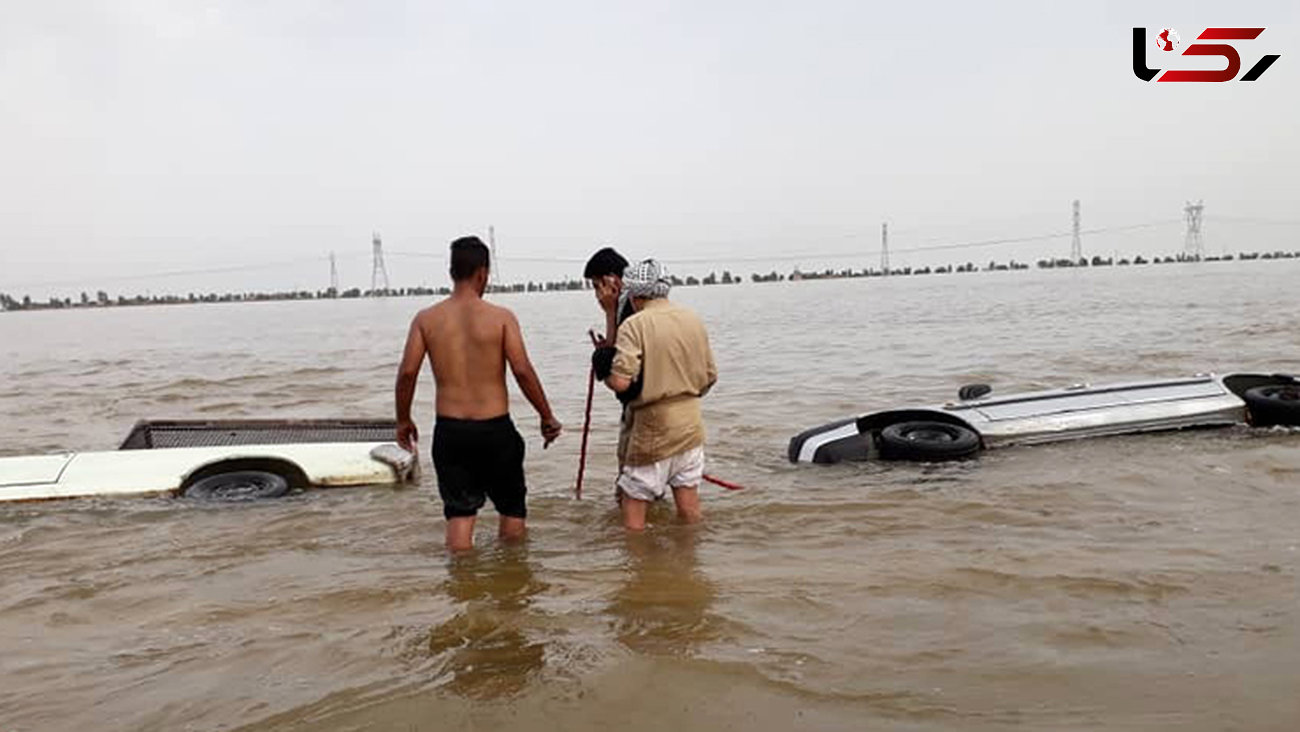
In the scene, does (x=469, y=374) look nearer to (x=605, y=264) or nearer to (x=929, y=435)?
(x=605, y=264)

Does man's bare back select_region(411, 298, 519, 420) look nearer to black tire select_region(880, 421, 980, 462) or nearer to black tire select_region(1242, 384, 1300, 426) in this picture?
black tire select_region(880, 421, 980, 462)

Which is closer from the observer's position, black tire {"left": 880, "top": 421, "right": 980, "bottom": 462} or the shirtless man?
the shirtless man

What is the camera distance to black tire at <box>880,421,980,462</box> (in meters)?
9.00

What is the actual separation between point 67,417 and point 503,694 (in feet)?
50.9

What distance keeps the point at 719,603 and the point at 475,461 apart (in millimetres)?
1523

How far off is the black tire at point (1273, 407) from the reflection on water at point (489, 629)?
7439 millimetres

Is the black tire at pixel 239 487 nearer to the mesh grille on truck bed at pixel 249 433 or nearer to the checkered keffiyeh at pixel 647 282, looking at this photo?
the mesh grille on truck bed at pixel 249 433

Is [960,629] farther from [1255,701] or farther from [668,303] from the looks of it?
[668,303]

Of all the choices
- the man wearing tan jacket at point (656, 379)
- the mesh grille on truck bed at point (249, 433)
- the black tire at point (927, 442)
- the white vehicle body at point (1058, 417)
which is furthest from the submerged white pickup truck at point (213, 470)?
the black tire at point (927, 442)

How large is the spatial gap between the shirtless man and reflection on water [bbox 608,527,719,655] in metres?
0.97

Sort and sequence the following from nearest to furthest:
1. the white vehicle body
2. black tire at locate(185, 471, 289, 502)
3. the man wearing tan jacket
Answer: the man wearing tan jacket
black tire at locate(185, 471, 289, 502)
the white vehicle body

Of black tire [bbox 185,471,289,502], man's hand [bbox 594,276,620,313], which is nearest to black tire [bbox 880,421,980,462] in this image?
man's hand [bbox 594,276,620,313]

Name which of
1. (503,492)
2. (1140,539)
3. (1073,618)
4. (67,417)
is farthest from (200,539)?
(67,417)

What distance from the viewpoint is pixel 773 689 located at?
388cm
